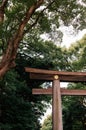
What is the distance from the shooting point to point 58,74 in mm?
10195

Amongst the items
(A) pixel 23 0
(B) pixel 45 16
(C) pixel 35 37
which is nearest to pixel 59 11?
(B) pixel 45 16

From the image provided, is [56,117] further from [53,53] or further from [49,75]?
[53,53]

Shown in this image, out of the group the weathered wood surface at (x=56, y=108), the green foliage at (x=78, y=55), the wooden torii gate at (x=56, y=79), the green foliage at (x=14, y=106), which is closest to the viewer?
the weathered wood surface at (x=56, y=108)

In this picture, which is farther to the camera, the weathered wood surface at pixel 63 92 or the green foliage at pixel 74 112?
the green foliage at pixel 74 112

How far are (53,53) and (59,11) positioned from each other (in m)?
6.17

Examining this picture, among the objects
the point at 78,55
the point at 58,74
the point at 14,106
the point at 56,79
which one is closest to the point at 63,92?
the point at 56,79

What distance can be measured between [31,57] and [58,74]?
26.8ft

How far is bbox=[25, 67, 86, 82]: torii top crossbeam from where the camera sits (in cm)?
999

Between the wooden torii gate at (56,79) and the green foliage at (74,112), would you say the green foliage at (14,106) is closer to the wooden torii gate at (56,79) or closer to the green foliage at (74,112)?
the wooden torii gate at (56,79)

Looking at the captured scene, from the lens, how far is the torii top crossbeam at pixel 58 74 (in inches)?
393

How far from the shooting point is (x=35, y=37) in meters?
15.9

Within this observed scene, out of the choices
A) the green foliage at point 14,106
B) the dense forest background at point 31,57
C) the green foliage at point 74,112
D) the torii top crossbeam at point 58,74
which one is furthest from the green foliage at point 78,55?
the torii top crossbeam at point 58,74

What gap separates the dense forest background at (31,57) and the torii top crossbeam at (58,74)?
3.12 ft

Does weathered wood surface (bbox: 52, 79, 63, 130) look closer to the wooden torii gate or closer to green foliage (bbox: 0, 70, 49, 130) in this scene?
the wooden torii gate
